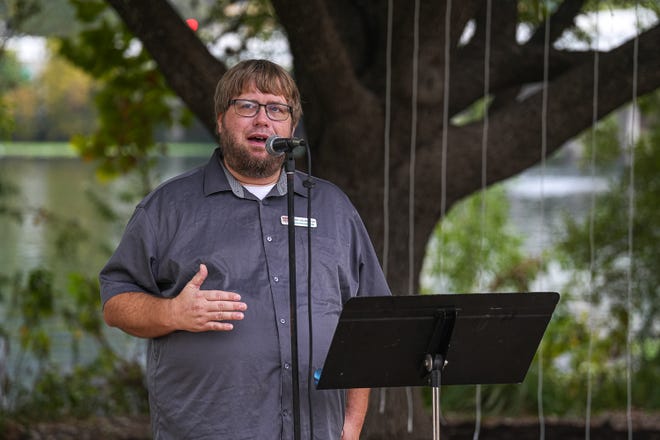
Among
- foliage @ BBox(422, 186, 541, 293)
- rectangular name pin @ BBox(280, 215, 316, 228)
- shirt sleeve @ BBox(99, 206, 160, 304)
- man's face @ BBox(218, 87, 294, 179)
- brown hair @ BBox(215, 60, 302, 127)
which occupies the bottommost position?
shirt sleeve @ BBox(99, 206, 160, 304)

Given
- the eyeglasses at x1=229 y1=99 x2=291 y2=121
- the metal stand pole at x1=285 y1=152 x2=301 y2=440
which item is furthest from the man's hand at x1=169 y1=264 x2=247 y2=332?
the eyeglasses at x1=229 y1=99 x2=291 y2=121

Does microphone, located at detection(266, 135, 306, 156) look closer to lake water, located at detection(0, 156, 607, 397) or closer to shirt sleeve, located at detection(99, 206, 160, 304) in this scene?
shirt sleeve, located at detection(99, 206, 160, 304)

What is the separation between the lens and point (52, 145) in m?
38.7

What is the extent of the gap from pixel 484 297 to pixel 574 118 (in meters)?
2.47

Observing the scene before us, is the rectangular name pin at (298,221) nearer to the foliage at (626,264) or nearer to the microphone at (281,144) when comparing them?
→ the microphone at (281,144)

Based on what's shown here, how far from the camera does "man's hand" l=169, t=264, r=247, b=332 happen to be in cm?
277

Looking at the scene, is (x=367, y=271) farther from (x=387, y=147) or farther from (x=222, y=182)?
(x=387, y=147)

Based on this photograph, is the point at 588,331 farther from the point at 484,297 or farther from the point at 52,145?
the point at 52,145

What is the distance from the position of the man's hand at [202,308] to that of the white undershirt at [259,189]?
0.35 meters

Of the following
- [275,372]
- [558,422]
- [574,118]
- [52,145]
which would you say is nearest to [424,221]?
A: [574,118]

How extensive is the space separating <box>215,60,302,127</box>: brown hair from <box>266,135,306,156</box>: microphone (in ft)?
0.80

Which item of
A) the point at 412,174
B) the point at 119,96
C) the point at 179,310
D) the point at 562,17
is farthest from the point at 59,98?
the point at 179,310

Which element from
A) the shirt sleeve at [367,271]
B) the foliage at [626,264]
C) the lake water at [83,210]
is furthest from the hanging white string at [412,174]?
the foliage at [626,264]

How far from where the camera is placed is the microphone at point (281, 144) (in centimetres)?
280
